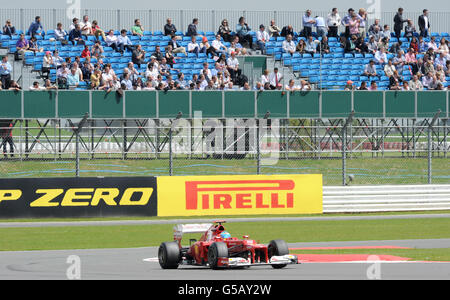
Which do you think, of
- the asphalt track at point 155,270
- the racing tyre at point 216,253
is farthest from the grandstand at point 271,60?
the racing tyre at point 216,253

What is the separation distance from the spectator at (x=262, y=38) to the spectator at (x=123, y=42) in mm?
5209

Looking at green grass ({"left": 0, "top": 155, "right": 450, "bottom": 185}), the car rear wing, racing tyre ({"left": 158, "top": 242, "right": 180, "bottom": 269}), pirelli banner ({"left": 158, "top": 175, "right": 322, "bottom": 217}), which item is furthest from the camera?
green grass ({"left": 0, "top": 155, "right": 450, "bottom": 185})

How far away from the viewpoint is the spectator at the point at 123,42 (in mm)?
31312

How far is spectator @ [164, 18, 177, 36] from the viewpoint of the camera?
32625 mm

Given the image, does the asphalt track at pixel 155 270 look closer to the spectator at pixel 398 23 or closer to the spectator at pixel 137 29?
the spectator at pixel 137 29

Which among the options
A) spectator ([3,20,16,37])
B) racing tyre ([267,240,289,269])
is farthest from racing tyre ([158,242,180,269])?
spectator ([3,20,16,37])

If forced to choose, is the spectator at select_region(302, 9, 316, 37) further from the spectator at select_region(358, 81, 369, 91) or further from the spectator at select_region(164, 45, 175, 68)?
the spectator at select_region(164, 45, 175, 68)

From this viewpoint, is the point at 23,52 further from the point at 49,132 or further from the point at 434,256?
the point at 434,256

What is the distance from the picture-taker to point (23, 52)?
98.5 feet

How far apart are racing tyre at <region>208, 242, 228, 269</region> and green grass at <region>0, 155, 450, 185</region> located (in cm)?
1165

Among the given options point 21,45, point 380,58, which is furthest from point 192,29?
point 380,58

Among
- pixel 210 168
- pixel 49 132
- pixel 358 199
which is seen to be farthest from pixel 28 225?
pixel 49 132

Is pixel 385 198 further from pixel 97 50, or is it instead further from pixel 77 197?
pixel 97 50

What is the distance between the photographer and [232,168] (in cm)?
2659
